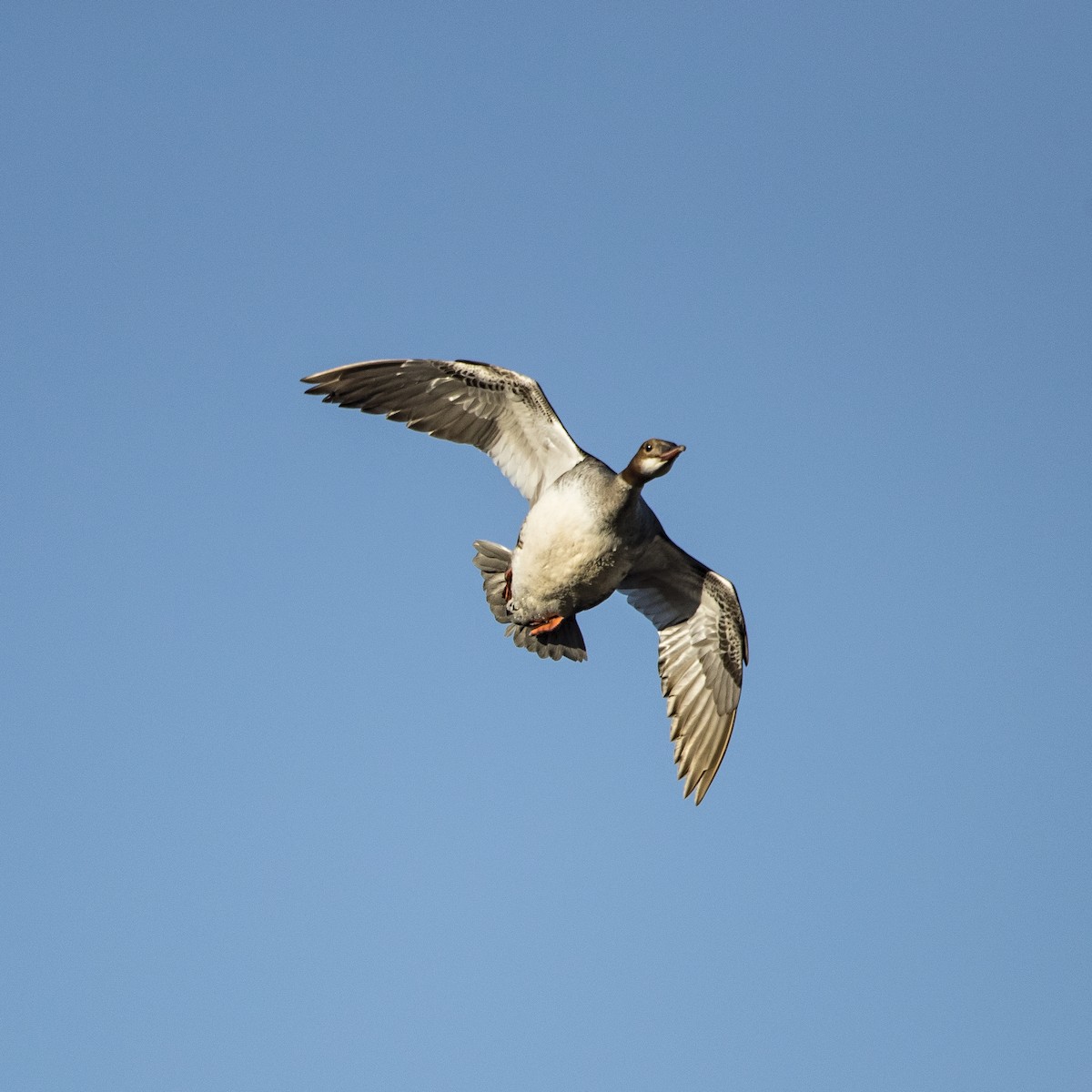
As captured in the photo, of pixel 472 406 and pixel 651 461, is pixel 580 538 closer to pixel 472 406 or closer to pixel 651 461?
pixel 651 461

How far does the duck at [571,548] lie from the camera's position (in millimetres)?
14547

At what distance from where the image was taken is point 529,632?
16.3 meters

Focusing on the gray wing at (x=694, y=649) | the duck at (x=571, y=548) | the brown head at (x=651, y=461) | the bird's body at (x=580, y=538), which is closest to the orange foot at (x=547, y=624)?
the duck at (x=571, y=548)

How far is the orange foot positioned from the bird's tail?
244mm

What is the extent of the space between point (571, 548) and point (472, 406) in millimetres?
1976

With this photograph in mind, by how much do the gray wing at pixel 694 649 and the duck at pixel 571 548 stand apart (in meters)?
0.01

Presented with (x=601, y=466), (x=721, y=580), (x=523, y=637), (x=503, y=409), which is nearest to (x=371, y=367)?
(x=503, y=409)

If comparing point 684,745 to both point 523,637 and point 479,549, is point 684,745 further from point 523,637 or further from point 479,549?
point 479,549

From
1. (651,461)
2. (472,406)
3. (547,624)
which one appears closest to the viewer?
(651,461)

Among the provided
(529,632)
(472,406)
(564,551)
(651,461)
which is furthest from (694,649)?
(472,406)

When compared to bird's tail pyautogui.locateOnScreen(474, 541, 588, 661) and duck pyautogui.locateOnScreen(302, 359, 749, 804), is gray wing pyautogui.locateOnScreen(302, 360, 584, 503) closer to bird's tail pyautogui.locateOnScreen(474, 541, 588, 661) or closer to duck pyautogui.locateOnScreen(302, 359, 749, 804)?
duck pyautogui.locateOnScreen(302, 359, 749, 804)

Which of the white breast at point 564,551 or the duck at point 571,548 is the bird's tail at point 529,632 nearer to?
the duck at point 571,548

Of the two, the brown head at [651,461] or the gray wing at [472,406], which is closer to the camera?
the brown head at [651,461]

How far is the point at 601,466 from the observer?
1484 centimetres
